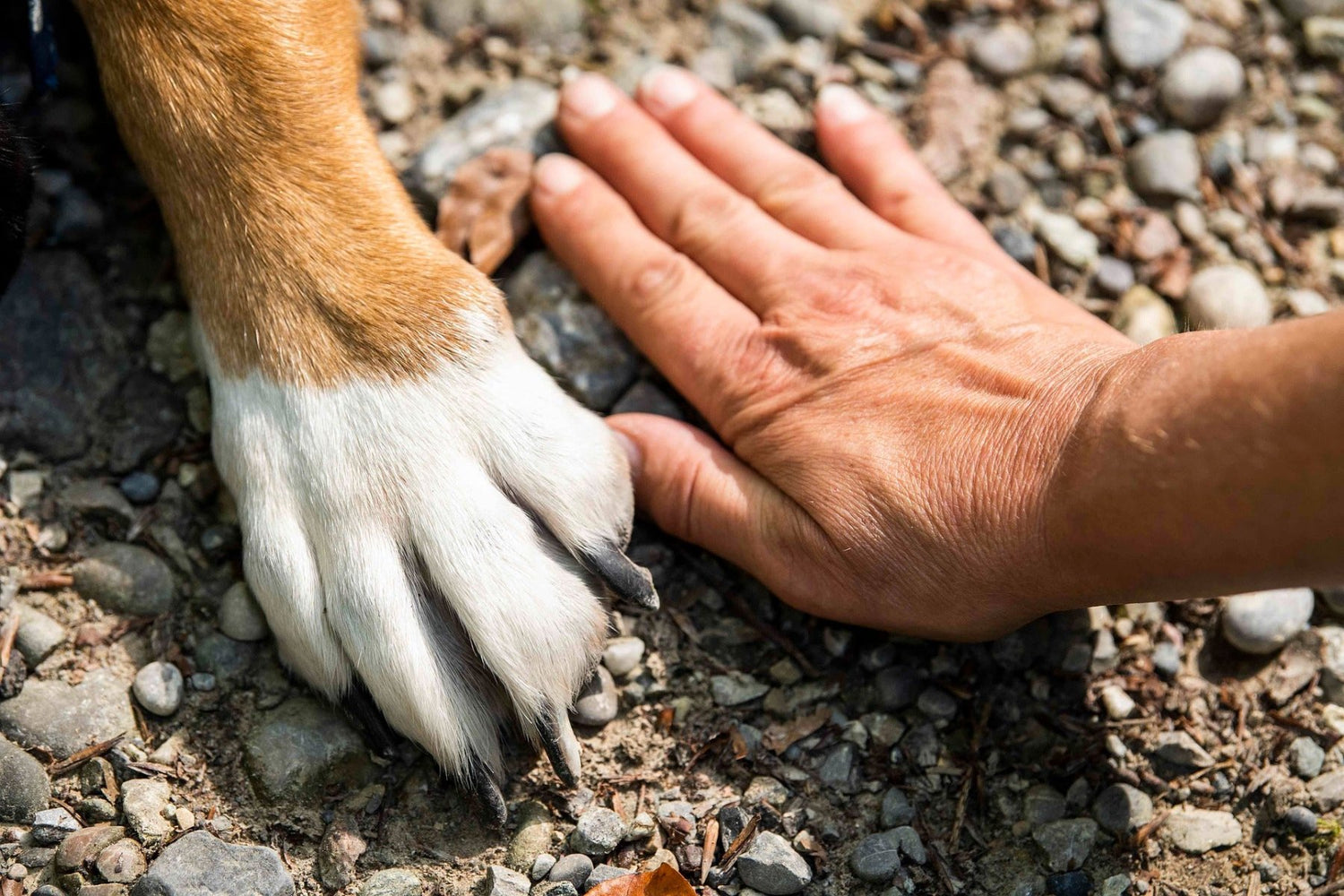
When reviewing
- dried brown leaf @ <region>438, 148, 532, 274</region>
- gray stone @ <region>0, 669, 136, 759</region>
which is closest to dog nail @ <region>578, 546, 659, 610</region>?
dried brown leaf @ <region>438, 148, 532, 274</region>

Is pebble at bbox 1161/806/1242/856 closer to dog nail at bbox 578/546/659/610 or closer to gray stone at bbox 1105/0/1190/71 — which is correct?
dog nail at bbox 578/546/659/610

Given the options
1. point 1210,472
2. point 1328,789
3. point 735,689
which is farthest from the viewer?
point 735,689

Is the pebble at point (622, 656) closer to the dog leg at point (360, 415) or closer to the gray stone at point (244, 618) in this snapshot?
the dog leg at point (360, 415)

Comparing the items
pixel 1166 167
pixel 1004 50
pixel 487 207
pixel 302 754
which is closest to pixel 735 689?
pixel 302 754

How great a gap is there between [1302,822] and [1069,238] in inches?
55.0

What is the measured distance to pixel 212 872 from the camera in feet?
5.99

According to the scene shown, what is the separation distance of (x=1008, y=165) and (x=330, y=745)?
212 centimetres

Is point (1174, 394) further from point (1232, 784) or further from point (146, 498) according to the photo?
point (146, 498)

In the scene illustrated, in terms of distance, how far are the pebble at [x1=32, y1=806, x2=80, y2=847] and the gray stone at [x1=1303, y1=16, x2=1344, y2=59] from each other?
348cm

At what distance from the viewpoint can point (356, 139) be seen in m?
2.16

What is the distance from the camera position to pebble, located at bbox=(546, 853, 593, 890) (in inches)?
74.7

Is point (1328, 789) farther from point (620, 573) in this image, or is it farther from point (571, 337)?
point (571, 337)

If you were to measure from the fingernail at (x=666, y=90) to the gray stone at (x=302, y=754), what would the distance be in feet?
5.14

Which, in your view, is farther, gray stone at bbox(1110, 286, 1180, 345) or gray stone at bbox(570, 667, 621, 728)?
gray stone at bbox(1110, 286, 1180, 345)
